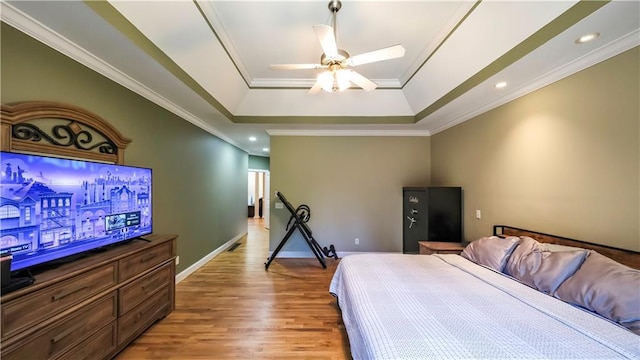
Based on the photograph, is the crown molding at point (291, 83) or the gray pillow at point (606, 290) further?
the crown molding at point (291, 83)

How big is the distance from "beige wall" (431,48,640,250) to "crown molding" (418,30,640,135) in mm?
49

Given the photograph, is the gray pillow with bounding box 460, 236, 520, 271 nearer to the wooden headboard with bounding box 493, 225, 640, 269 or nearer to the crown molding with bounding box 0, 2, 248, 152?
the wooden headboard with bounding box 493, 225, 640, 269

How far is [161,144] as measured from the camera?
309 centimetres

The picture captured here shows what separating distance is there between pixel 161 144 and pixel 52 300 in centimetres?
209

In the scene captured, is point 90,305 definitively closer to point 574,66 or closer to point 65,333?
point 65,333

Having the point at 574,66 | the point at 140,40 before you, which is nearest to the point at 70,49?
the point at 140,40

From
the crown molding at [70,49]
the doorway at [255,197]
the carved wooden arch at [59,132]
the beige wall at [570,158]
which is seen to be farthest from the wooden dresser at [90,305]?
the doorway at [255,197]

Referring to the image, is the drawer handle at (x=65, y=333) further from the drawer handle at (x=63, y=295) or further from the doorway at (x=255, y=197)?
the doorway at (x=255, y=197)

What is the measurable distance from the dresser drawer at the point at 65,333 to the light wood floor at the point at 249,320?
1.62ft

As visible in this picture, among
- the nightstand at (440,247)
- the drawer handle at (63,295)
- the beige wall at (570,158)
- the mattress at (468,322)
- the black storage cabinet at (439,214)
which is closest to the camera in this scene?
the mattress at (468,322)

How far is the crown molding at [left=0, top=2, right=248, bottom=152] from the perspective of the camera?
5.01 ft

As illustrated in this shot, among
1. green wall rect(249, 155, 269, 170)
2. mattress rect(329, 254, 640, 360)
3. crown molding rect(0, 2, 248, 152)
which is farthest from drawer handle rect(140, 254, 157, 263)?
green wall rect(249, 155, 269, 170)

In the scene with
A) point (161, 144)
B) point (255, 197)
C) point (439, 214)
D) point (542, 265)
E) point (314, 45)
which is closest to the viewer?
point (542, 265)

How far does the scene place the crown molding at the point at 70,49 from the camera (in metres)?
1.53
